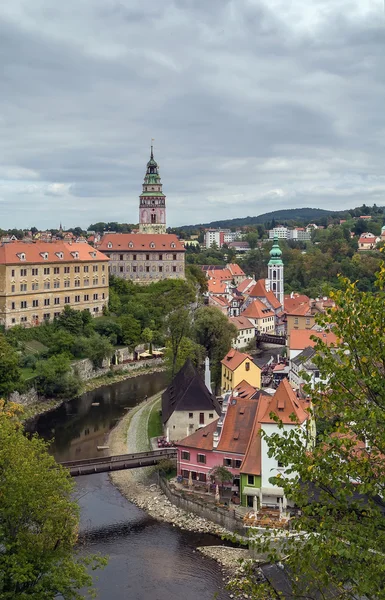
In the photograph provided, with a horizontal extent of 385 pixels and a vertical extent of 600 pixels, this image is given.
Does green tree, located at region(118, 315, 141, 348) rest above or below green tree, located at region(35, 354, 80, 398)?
above

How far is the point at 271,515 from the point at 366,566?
1449 centimetres

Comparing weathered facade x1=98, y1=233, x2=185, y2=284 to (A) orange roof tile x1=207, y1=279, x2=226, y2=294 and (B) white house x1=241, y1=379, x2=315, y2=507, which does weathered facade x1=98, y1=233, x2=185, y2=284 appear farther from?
(B) white house x1=241, y1=379, x2=315, y2=507

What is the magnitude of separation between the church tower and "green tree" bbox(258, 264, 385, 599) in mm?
72952

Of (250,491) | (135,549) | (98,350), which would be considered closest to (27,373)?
(98,350)

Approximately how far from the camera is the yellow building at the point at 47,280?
156 feet

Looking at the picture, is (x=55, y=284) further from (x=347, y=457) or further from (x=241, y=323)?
(x=347, y=457)

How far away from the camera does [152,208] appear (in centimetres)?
8081

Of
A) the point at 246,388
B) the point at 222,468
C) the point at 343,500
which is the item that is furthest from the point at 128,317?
the point at 343,500

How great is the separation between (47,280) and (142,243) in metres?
18.3

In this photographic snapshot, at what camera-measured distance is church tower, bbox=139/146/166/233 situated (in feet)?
265

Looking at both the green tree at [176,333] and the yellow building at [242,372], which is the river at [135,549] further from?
the green tree at [176,333]

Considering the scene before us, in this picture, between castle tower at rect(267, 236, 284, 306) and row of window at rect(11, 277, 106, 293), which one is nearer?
row of window at rect(11, 277, 106, 293)

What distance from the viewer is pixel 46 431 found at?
33938 mm

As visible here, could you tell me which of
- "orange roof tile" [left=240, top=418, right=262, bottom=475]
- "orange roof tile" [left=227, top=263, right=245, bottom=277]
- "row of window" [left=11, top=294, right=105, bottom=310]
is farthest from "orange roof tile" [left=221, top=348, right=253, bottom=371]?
"orange roof tile" [left=227, top=263, right=245, bottom=277]
